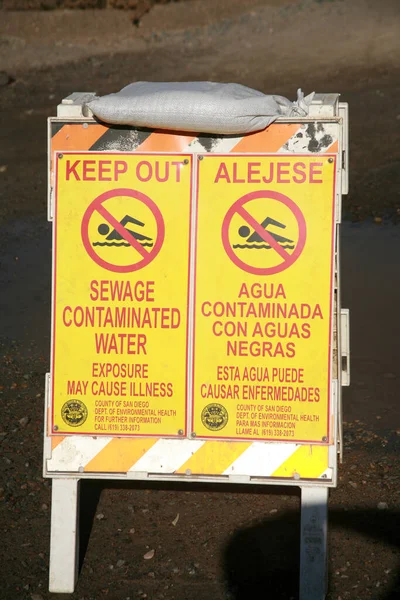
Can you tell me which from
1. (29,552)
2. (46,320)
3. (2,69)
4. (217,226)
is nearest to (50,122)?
(217,226)

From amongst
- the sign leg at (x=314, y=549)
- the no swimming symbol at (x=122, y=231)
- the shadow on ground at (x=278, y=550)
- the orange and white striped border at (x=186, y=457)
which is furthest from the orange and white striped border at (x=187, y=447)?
the shadow on ground at (x=278, y=550)

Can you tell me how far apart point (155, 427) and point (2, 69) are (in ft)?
56.8

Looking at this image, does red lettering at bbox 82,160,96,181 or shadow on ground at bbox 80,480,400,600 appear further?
shadow on ground at bbox 80,480,400,600

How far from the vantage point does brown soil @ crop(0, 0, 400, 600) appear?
461 centimetres

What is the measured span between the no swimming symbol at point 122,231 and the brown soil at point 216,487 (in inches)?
62.4

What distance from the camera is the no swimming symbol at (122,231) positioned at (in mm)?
4297

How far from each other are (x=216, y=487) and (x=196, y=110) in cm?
240

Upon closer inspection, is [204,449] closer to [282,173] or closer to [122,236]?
[122,236]

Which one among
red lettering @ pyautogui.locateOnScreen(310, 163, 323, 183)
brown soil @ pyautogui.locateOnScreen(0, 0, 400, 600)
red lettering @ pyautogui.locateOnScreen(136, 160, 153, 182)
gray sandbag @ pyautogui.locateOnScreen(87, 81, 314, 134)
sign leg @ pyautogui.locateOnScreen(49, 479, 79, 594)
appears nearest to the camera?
gray sandbag @ pyautogui.locateOnScreen(87, 81, 314, 134)

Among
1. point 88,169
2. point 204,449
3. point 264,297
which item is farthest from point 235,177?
point 204,449

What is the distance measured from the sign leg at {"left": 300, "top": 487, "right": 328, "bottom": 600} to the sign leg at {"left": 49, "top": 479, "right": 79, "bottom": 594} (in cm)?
109

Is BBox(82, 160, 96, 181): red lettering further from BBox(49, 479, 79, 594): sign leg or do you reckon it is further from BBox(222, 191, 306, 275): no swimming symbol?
BBox(49, 479, 79, 594): sign leg

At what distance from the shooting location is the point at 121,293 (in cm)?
436

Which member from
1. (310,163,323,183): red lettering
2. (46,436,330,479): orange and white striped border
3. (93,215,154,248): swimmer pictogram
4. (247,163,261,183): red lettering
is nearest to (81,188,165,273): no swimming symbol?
(93,215,154,248): swimmer pictogram
